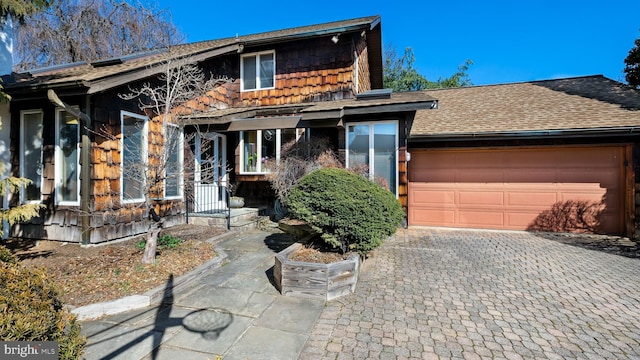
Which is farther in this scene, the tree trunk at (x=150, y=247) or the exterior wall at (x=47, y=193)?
the exterior wall at (x=47, y=193)

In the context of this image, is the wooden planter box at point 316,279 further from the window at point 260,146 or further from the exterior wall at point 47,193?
the window at point 260,146

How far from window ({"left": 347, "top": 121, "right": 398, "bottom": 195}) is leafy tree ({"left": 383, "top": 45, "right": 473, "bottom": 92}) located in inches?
693

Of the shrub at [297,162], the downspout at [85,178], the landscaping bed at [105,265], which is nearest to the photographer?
the landscaping bed at [105,265]

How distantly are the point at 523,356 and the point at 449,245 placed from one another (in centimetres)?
410

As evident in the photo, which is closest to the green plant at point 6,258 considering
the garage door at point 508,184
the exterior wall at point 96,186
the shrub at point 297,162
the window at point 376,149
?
the exterior wall at point 96,186

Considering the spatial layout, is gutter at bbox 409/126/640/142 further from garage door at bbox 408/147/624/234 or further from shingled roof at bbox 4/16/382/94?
shingled roof at bbox 4/16/382/94

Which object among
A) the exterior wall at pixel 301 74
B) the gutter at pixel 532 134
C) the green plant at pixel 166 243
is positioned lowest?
the green plant at pixel 166 243

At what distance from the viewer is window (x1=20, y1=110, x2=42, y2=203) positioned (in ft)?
21.1

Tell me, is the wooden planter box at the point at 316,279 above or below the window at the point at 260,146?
below

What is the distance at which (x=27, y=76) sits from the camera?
7590 millimetres

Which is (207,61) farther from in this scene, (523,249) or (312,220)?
(523,249)

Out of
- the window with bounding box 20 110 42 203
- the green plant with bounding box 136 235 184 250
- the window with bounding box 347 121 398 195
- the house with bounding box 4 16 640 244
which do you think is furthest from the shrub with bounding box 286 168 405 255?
the window with bounding box 20 110 42 203

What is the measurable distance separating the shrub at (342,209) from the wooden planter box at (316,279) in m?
0.49

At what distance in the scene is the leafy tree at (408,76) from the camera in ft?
77.7
